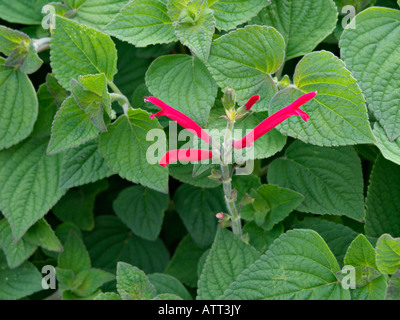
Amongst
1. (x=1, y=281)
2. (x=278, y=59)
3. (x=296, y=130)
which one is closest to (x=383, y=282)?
(x=296, y=130)

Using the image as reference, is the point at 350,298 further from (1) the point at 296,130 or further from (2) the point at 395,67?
(2) the point at 395,67

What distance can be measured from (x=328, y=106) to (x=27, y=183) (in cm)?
61

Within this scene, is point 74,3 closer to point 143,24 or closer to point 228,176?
point 143,24

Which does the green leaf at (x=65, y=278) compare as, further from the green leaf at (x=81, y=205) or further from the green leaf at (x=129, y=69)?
the green leaf at (x=129, y=69)

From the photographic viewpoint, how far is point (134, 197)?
1202 millimetres

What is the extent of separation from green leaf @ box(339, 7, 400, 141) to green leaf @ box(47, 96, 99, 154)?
0.46 m

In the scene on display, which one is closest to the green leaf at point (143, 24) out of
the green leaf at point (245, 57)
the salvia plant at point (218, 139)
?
the salvia plant at point (218, 139)

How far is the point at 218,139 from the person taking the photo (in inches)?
32.6

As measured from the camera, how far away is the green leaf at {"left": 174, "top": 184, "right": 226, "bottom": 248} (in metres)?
1.11

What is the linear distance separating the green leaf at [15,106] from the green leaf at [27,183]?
5 centimetres

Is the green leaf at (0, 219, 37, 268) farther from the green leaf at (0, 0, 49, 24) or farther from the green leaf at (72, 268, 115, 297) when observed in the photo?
the green leaf at (0, 0, 49, 24)

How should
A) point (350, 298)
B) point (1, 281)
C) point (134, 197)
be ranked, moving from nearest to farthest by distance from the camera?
point (350, 298) < point (1, 281) < point (134, 197)

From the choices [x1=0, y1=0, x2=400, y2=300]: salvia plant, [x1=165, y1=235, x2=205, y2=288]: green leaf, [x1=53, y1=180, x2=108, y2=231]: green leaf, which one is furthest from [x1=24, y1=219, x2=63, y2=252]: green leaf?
[x1=165, y1=235, x2=205, y2=288]: green leaf

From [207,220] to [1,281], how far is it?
45 cm
